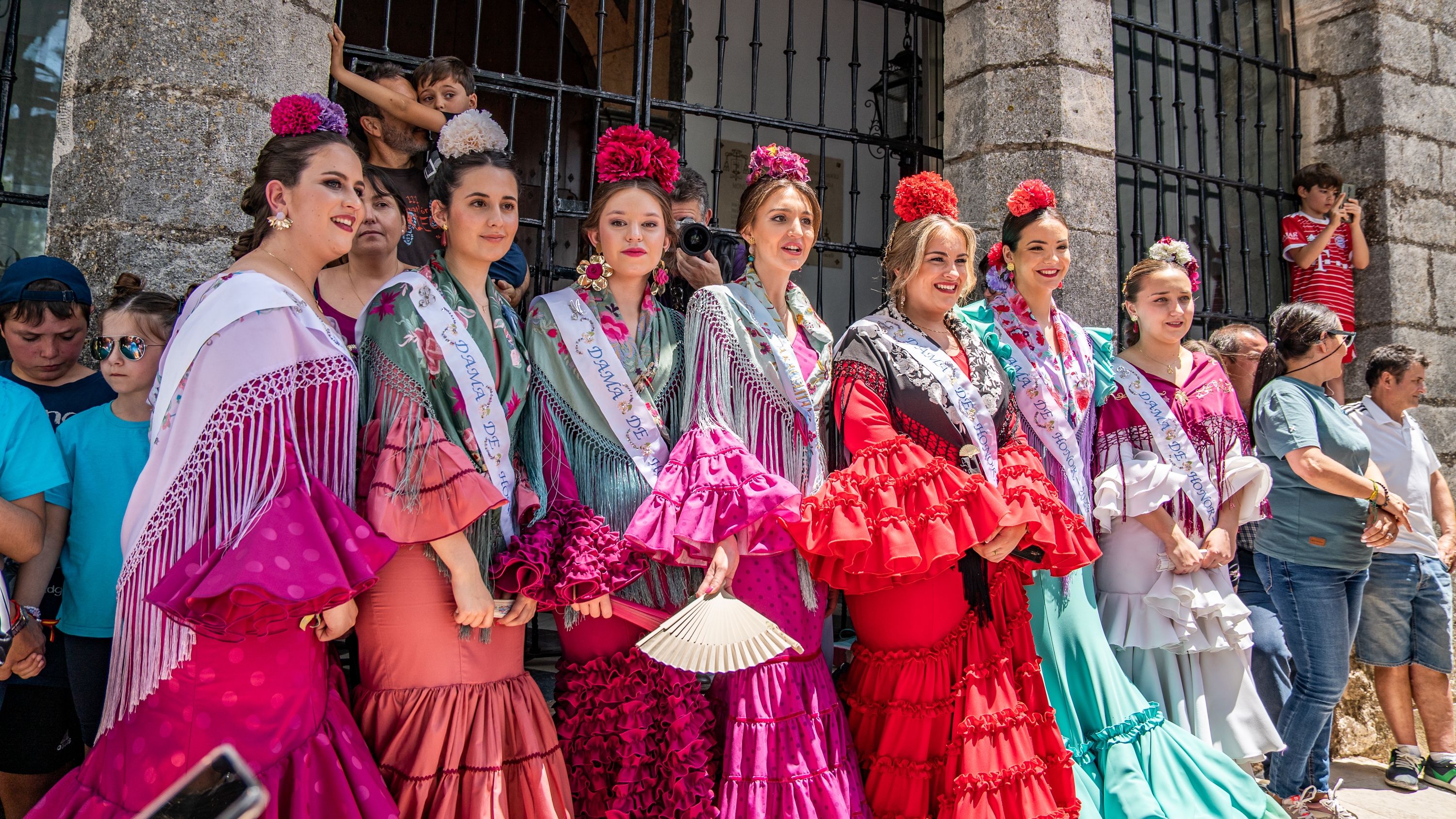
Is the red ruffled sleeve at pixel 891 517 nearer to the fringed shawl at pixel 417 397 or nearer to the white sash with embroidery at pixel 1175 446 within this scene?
the fringed shawl at pixel 417 397

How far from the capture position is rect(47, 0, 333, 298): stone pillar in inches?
122

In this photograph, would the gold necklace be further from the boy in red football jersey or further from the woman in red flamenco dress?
the boy in red football jersey

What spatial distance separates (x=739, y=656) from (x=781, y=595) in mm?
410

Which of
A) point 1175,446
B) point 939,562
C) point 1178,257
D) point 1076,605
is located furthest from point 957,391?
point 1178,257

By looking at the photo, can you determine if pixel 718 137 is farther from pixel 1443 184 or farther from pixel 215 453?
pixel 1443 184

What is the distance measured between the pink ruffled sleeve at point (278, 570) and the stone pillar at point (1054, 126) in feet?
12.1

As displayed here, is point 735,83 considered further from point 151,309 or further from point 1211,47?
point 151,309

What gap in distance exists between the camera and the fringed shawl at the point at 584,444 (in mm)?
2602

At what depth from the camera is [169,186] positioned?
10.3 feet

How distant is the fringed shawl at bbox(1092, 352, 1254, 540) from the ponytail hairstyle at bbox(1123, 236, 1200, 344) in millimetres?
301

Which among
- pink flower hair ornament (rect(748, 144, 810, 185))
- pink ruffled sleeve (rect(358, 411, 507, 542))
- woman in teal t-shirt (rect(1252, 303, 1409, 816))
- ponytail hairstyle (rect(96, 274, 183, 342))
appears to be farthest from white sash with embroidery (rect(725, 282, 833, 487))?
woman in teal t-shirt (rect(1252, 303, 1409, 816))

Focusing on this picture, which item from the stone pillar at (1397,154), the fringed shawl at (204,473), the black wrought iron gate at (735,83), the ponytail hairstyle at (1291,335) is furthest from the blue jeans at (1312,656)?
the fringed shawl at (204,473)

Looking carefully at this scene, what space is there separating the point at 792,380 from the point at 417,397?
1.11 metres

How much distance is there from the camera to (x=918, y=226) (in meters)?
3.14
